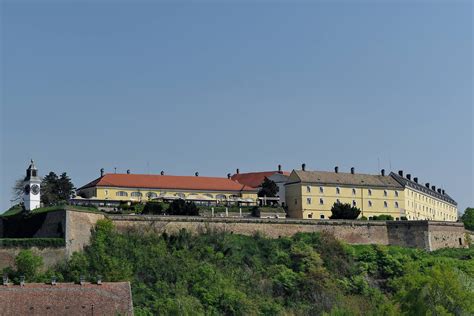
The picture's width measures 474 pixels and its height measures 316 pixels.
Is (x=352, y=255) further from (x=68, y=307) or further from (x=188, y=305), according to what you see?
(x=68, y=307)

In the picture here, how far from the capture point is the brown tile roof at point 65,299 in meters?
49.2

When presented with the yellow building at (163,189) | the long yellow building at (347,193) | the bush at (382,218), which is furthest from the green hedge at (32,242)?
the bush at (382,218)

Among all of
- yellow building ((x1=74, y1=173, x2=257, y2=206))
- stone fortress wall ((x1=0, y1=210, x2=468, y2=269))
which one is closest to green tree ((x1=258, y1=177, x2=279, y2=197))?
yellow building ((x1=74, y1=173, x2=257, y2=206))

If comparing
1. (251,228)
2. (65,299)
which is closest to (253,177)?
(251,228)

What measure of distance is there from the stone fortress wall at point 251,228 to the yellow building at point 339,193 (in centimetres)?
715

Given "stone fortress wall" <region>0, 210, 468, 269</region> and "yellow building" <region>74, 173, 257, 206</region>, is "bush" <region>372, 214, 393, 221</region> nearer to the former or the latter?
"stone fortress wall" <region>0, 210, 468, 269</region>

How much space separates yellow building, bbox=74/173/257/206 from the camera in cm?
8369

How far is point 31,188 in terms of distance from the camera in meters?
66.6

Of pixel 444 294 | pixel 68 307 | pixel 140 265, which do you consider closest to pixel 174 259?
pixel 140 265

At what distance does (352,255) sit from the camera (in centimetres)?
7106

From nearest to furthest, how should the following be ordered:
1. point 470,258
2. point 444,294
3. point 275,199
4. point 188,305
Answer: point 444,294 → point 188,305 → point 470,258 → point 275,199

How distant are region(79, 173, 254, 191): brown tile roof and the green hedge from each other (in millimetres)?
22449

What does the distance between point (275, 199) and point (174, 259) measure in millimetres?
25059

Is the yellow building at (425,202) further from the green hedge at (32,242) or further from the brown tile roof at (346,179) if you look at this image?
the green hedge at (32,242)
